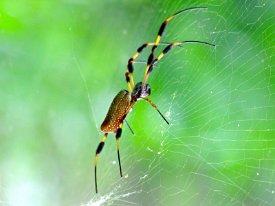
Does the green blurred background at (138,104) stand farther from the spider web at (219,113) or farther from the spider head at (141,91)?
the spider head at (141,91)

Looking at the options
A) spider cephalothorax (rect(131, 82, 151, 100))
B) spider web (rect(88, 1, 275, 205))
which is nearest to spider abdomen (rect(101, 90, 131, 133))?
spider cephalothorax (rect(131, 82, 151, 100))

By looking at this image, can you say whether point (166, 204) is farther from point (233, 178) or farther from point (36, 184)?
point (36, 184)

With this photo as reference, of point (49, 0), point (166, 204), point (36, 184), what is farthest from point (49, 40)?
point (166, 204)

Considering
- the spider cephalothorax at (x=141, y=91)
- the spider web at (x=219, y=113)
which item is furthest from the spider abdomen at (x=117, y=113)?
the spider web at (x=219, y=113)

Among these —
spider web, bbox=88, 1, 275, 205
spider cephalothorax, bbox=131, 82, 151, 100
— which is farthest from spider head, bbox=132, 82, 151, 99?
spider web, bbox=88, 1, 275, 205

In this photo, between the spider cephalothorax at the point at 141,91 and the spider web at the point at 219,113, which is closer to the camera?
the spider cephalothorax at the point at 141,91

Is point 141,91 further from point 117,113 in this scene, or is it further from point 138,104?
point 138,104

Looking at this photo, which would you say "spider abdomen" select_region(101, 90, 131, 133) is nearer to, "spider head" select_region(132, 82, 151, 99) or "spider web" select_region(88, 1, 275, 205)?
"spider head" select_region(132, 82, 151, 99)

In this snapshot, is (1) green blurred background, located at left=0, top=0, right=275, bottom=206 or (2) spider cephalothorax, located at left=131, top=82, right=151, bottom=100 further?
(1) green blurred background, located at left=0, top=0, right=275, bottom=206
